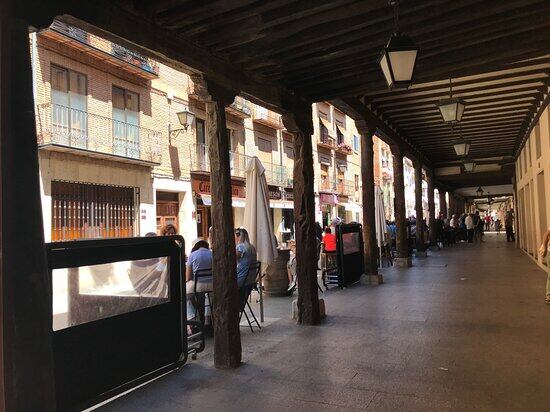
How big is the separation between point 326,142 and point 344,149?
3.05 meters

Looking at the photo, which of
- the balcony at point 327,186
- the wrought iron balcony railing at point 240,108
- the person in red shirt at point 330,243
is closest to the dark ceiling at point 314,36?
the person in red shirt at point 330,243

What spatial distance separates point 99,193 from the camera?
15.9 metres

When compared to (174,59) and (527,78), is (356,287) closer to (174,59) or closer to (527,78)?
(527,78)

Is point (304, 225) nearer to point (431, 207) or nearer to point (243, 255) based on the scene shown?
point (243, 255)

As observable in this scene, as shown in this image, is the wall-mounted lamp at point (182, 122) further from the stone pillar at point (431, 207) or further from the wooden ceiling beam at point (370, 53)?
the wooden ceiling beam at point (370, 53)

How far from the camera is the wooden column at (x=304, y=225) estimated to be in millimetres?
6461

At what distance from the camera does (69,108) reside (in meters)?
14.5

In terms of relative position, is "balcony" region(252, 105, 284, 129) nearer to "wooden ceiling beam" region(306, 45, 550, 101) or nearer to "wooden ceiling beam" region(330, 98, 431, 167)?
"wooden ceiling beam" region(330, 98, 431, 167)

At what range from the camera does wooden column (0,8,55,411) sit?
2668 mm

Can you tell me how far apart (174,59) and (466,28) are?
285cm

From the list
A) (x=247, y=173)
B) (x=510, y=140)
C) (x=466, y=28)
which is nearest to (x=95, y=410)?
(x=247, y=173)

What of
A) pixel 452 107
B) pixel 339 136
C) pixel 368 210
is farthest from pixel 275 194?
pixel 452 107

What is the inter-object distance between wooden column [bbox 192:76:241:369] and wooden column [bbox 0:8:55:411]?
2.14m

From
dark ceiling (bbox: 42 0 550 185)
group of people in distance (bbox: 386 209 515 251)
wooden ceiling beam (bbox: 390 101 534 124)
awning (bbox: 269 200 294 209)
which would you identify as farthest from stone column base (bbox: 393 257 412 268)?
awning (bbox: 269 200 294 209)
